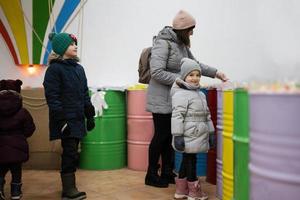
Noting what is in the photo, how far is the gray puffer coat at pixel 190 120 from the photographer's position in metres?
2.27

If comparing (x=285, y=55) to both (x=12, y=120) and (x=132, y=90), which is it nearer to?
(x=132, y=90)

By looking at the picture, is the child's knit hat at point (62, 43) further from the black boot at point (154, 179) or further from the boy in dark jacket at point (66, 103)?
the black boot at point (154, 179)

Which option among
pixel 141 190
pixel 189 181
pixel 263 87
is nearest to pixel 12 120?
pixel 141 190

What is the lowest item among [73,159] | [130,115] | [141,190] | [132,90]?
[141,190]

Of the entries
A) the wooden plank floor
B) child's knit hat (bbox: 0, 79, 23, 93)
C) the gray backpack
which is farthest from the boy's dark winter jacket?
the gray backpack

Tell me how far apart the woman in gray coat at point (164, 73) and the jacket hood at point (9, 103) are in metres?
0.88

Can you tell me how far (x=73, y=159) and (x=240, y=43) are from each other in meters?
1.60

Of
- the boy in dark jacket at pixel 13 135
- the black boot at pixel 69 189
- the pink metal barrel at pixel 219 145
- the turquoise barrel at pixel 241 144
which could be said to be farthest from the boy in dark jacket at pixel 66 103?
the turquoise barrel at pixel 241 144

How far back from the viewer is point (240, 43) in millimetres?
3076

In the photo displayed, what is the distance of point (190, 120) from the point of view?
7.53 feet

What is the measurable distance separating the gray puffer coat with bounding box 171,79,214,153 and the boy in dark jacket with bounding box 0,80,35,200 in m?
0.95

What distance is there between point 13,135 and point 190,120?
1.10 meters

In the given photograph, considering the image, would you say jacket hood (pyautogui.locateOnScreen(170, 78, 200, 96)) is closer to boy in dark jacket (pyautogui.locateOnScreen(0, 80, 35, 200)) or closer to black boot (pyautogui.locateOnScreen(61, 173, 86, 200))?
black boot (pyautogui.locateOnScreen(61, 173, 86, 200))

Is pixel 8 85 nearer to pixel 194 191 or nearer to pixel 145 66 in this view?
pixel 145 66
